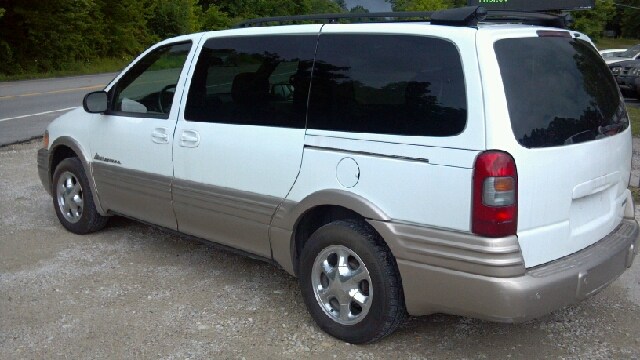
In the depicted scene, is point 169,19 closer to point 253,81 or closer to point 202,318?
point 253,81

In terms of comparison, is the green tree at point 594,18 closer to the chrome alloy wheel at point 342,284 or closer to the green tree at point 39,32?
the green tree at point 39,32

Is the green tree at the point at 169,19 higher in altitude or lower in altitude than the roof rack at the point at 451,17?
lower

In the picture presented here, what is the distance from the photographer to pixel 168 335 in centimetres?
412

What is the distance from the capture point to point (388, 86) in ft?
12.2

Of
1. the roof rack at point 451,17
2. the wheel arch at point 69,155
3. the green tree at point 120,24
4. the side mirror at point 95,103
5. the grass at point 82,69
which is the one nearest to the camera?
the roof rack at point 451,17

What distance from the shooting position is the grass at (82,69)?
29.2 meters

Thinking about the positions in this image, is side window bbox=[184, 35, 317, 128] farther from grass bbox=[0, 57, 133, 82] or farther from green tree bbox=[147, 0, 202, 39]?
green tree bbox=[147, 0, 202, 39]

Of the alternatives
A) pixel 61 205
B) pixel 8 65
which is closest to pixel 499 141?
pixel 61 205

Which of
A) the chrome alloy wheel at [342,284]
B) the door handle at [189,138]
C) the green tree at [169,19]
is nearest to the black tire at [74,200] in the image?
the door handle at [189,138]

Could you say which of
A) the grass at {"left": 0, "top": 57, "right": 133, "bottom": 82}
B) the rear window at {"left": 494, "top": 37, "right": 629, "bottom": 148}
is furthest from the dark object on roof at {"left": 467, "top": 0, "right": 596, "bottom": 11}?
the grass at {"left": 0, "top": 57, "right": 133, "bottom": 82}

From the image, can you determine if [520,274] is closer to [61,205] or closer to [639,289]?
[639,289]

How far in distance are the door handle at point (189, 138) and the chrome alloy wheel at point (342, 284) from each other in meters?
1.32

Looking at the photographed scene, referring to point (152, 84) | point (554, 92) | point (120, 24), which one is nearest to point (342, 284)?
point (554, 92)

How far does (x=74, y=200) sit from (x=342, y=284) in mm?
3149
